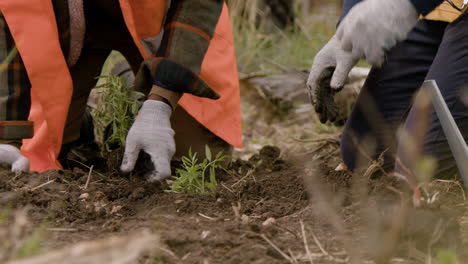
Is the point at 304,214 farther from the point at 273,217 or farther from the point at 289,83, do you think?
the point at 289,83

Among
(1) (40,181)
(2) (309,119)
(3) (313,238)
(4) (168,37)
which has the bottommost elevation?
(2) (309,119)

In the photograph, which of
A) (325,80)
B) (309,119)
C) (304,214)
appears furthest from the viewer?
(309,119)

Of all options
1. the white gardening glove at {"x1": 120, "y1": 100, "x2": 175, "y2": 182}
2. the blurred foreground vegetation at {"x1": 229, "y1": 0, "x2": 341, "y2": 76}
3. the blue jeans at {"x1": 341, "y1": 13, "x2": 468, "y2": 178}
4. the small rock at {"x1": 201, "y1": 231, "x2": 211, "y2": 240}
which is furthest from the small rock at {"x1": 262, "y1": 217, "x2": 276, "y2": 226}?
the blurred foreground vegetation at {"x1": 229, "y1": 0, "x2": 341, "y2": 76}

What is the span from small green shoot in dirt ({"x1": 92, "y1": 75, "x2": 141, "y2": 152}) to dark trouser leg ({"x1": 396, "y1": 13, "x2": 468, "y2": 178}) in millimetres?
1103

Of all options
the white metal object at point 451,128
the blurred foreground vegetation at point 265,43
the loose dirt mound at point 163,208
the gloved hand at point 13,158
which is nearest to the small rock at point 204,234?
the loose dirt mound at point 163,208

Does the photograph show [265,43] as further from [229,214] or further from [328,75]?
[229,214]

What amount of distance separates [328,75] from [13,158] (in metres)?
1.26

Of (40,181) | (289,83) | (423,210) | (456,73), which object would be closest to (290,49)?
(289,83)

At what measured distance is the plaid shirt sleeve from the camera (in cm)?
213

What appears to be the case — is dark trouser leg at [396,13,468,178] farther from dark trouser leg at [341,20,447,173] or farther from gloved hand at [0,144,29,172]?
gloved hand at [0,144,29,172]

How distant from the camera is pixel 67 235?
147 centimetres

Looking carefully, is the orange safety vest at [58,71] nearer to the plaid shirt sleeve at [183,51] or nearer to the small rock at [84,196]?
the plaid shirt sleeve at [183,51]

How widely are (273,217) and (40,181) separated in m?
0.86

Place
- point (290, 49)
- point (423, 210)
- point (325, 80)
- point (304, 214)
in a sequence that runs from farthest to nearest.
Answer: point (290, 49), point (325, 80), point (304, 214), point (423, 210)
